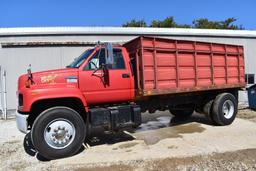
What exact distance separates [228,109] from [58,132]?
579cm

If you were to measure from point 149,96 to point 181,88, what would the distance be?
1.00 metres

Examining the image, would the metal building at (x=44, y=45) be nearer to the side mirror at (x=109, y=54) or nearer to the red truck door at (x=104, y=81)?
the red truck door at (x=104, y=81)

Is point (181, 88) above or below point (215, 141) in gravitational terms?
above

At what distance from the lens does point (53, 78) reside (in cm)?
648

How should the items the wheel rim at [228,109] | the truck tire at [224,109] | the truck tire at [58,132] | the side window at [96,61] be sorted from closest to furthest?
the truck tire at [58,132]
the side window at [96,61]
the truck tire at [224,109]
the wheel rim at [228,109]

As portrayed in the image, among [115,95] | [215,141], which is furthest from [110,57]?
[215,141]

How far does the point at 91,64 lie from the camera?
6.91 meters

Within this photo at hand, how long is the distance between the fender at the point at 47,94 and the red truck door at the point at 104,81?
283mm

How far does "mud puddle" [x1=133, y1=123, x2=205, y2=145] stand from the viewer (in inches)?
301

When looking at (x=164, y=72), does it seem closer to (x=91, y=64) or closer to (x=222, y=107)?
(x=91, y=64)

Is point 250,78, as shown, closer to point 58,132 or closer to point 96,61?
point 96,61

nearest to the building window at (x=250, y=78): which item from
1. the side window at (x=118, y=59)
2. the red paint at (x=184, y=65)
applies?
the red paint at (x=184, y=65)

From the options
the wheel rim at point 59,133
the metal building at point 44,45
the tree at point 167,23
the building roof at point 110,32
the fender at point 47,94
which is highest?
the tree at point 167,23

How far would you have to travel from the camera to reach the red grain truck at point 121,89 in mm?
6234
